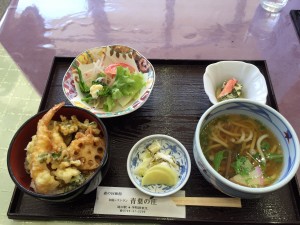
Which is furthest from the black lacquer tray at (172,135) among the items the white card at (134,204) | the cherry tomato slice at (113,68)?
the cherry tomato slice at (113,68)

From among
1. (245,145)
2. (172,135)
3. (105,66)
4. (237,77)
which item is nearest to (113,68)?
(105,66)

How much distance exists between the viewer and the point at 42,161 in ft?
2.86

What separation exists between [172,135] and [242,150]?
0.27 m

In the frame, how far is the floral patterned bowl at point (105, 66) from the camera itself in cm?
115

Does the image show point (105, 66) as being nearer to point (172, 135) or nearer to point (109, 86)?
point (109, 86)

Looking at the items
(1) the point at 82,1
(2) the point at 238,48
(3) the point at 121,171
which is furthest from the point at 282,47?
(1) the point at 82,1

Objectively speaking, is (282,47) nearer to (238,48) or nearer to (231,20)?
(238,48)

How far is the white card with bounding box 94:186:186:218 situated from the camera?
90 centimetres

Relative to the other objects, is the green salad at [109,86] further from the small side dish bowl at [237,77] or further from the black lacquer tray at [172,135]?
the small side dish bowl at [237,77]

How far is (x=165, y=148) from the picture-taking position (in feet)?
3.42

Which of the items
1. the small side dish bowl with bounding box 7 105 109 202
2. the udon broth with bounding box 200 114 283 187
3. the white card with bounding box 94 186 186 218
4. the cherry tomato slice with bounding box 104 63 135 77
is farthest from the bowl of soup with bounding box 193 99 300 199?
the cherry tomato slice with bounding box 104 63 135 77

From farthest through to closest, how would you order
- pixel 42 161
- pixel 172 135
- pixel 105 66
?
pixel 105 66 → pixel 172 135 → pixel 42 161

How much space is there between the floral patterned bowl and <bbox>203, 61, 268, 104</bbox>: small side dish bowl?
25cm

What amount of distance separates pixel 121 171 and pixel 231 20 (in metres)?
1.17
